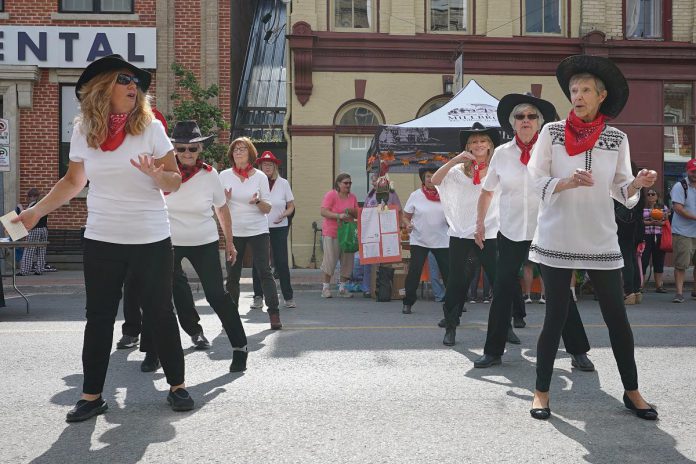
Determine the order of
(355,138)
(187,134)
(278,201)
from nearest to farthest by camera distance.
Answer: (187,134) → (278,201) → (355,138)

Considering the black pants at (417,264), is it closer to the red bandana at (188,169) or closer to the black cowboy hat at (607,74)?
the red bandana at (188,169)

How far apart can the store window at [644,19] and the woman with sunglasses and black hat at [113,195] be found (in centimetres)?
1749

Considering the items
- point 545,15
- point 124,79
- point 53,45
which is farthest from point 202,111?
point 124,79

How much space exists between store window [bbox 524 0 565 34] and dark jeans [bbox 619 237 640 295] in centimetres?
968

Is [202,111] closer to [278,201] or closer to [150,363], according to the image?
[278,201]

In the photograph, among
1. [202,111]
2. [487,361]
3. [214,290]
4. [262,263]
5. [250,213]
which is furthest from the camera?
[202,111]

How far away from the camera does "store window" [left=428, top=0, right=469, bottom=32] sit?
1952 centimetres

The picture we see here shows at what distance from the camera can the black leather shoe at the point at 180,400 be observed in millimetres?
4805

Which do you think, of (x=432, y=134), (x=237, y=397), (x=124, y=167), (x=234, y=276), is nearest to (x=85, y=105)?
(x=124, y=167)

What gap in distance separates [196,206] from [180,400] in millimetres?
1885

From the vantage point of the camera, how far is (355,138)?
62.3 ft

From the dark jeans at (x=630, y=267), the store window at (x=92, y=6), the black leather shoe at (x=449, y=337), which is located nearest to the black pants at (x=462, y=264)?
the black leather shoe at (x=449, y=337)

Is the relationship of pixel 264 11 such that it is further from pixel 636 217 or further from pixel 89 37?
pixel 636 217

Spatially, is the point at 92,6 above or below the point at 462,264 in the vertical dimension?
above
